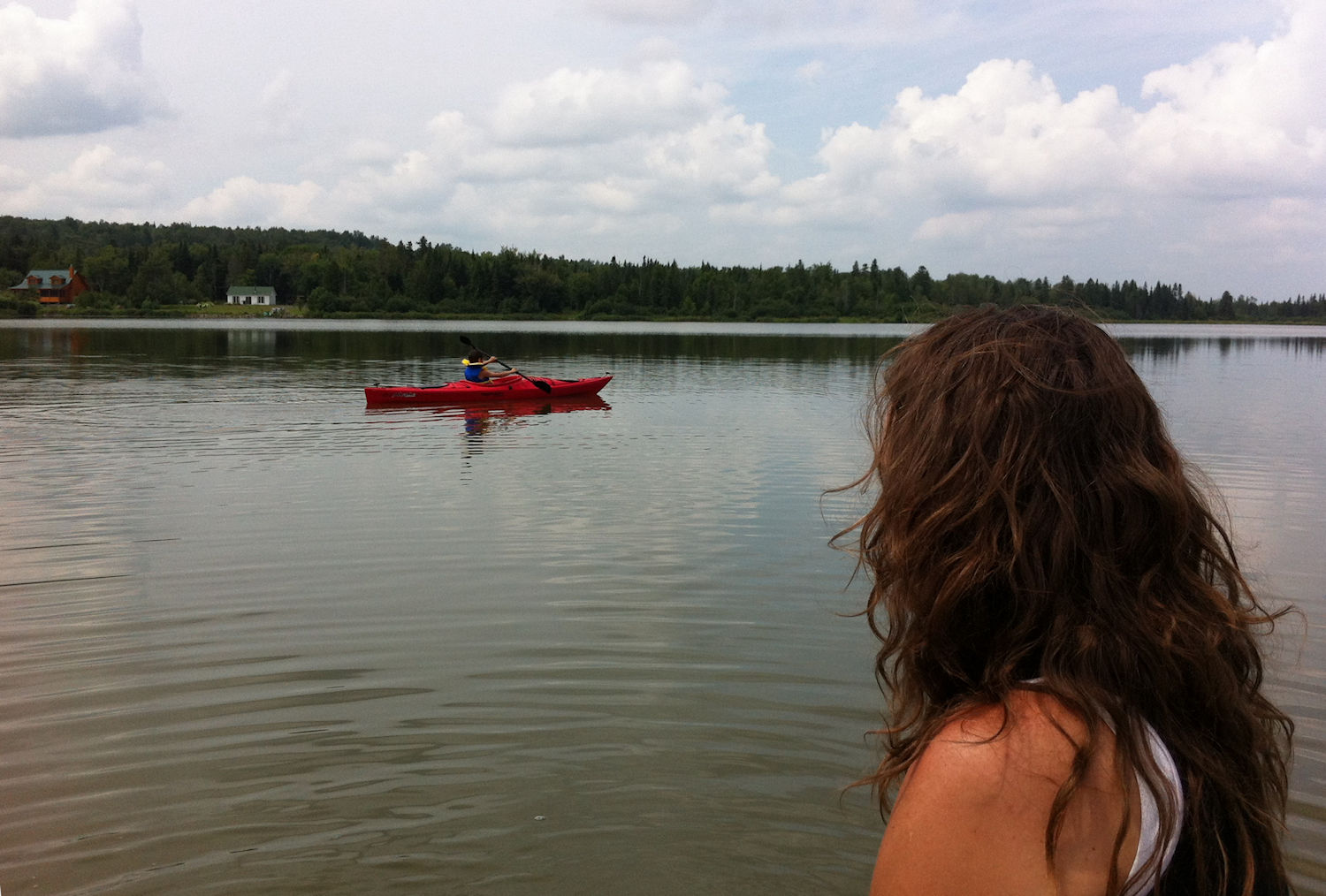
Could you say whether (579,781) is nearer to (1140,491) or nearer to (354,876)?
(354,876)

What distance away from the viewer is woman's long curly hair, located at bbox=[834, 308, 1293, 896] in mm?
1597

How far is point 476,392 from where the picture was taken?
97.1 ft

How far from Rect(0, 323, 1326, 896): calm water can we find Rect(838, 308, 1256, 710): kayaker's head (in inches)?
79.6

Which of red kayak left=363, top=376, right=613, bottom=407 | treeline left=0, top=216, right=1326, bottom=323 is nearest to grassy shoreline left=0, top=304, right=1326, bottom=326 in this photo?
treeline left=0, top=216, right=1326, bottom=323

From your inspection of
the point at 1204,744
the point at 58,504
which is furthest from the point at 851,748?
the point at 58,504

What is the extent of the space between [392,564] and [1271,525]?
11.9 m

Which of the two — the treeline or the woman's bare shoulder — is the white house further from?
the woman's bare shoulder

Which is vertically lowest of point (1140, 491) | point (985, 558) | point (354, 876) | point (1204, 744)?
point (354, 876)

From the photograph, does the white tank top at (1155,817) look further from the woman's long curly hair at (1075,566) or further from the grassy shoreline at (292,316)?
the grassy shoreline at (292,316)

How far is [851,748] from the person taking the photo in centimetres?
663

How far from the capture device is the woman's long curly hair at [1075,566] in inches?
62.9

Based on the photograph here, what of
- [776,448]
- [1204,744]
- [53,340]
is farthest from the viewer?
[53,340]

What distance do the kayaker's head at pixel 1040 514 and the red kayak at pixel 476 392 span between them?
2684 centimetres

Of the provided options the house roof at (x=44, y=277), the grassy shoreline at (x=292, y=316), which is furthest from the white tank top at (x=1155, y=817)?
the house roof at (x=44, y=277)
